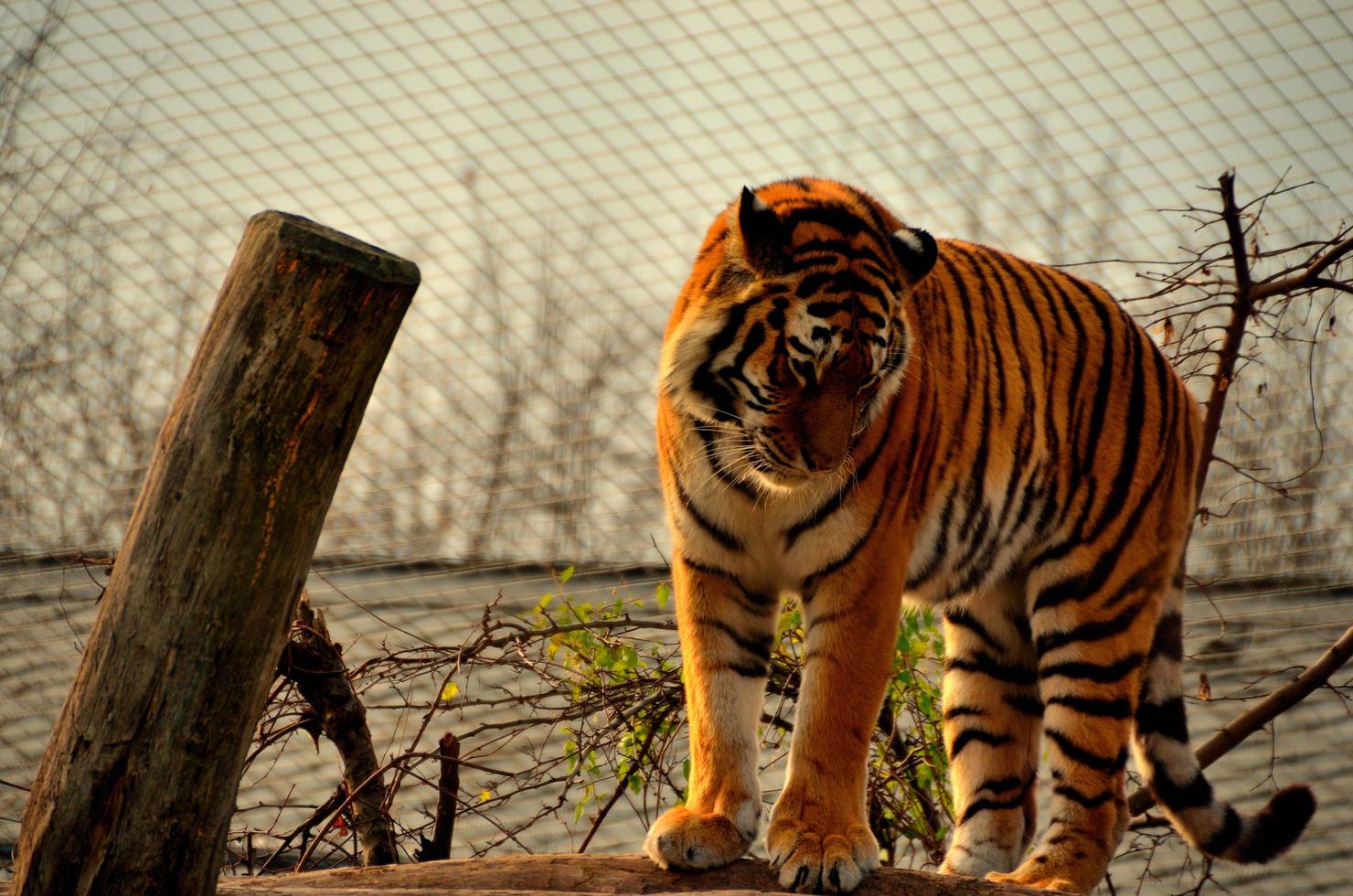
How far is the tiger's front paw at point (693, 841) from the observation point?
1.87 m

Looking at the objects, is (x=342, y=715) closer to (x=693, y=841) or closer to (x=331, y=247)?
(x=693, y=841)

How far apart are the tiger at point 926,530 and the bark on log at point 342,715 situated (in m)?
0.62

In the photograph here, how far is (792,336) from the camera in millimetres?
1951

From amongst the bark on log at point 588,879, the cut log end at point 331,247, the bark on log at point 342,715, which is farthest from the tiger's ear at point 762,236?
the bark on log at point 342,715

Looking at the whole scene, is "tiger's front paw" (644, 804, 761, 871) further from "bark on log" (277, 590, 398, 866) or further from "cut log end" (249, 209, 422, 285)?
"cut log end" (249, 209, 422, 285)

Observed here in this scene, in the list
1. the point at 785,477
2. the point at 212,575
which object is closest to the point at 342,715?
the point at 785,477

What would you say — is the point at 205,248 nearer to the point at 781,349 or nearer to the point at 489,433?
the point at 489,433

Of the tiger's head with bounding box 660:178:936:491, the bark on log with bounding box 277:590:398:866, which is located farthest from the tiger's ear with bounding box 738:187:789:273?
the bark on log with bounding box 277:590:398:866

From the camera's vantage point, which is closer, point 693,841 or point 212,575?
point 212,575

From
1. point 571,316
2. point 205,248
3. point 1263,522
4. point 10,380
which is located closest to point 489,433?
point 571,316

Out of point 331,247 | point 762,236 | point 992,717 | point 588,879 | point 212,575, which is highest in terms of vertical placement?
point 762,236

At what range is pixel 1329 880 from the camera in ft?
15.3

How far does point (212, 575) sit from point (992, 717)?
1592 mm

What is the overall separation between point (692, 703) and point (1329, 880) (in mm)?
3581
